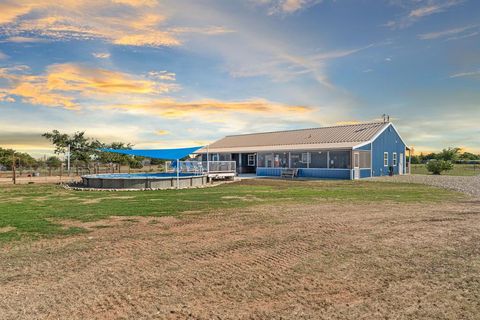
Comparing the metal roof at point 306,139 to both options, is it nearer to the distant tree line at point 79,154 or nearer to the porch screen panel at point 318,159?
the porch screen panel at point 318,159

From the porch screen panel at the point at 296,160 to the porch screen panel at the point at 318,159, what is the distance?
3.18ft

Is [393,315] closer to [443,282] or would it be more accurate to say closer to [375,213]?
[443,282]

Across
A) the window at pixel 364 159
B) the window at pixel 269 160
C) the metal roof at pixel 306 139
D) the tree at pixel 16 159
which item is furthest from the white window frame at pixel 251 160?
the tree at pixel 16 159

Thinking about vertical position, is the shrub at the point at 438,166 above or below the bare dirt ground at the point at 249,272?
above

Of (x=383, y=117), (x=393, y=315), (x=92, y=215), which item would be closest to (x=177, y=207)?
(x=92, y=215)

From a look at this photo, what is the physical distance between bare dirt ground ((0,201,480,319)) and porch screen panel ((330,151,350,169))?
67.7 ft

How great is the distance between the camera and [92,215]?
12.2 m

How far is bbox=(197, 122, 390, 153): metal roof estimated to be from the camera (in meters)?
33.4

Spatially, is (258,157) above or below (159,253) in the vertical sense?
above

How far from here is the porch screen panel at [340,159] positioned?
102 ft

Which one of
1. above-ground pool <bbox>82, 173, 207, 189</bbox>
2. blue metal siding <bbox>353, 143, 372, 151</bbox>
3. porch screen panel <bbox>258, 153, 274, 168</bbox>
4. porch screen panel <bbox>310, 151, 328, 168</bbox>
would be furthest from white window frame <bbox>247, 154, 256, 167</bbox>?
above-ground pool <bbox>82, 173, 207, 189</bbox>

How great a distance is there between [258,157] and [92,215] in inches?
1089

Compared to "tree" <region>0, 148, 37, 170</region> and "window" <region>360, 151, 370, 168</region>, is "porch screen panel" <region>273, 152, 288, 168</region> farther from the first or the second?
"tree" <region>0, 148, 37, 170</region>

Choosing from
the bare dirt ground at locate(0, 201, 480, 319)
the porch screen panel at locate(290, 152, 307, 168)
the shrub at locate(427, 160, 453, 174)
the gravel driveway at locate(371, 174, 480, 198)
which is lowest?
the bare dirt ground at locate(0, 201, 480, 319)
